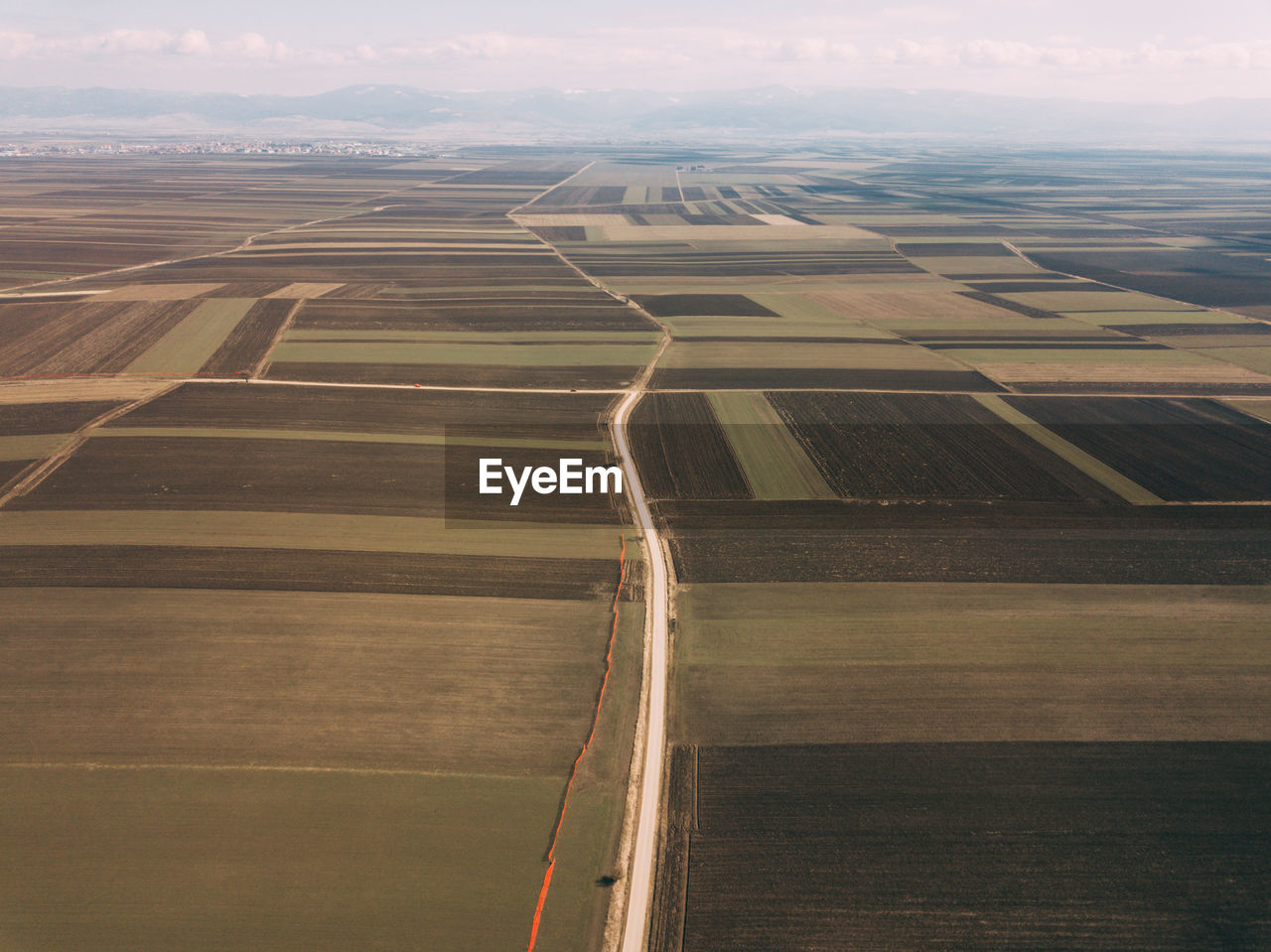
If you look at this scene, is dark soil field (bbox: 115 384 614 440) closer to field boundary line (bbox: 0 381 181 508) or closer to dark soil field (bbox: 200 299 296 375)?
field boundary line (bbox: 0 381 181 508)

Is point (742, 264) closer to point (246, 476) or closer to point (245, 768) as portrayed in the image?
point (246, 476)

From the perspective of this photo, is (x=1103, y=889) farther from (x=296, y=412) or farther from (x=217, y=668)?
(x=296, y=412)

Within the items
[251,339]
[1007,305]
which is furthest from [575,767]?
[1007,305]

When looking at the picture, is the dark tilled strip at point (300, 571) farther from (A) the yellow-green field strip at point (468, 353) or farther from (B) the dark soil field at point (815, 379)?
(A) the yellow-green field strip at point (468, 353)

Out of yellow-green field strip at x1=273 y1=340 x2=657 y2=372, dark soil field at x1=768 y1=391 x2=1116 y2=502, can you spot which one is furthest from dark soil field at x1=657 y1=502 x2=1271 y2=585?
yellow-green field strip at x1=273 y1=340 x2=657 y2=372

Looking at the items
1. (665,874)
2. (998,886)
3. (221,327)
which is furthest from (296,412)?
(998,886)
